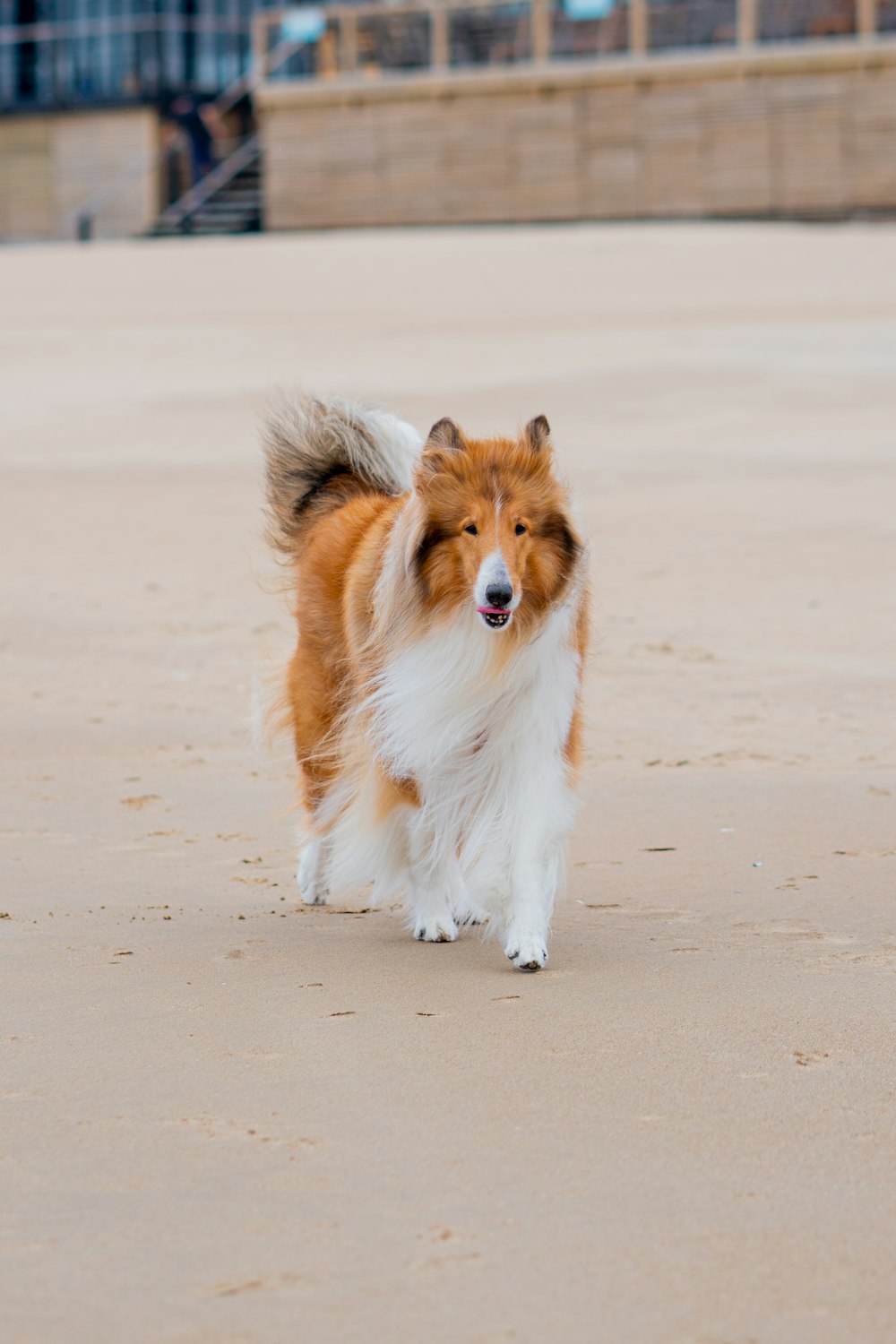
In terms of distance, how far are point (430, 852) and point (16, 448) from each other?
11288mm

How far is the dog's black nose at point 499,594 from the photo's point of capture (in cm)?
489

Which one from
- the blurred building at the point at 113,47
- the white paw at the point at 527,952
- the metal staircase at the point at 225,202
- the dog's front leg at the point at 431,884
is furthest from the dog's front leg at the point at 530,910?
the blurred building at the point at 113,47

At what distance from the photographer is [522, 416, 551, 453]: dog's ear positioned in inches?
205

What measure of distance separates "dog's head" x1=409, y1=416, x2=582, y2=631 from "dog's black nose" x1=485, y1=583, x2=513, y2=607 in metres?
0.03

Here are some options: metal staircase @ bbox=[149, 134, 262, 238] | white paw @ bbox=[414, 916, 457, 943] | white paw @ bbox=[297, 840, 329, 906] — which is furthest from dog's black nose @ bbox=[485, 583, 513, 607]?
metal staircase @ bbox=[149, 134, 262, 238]

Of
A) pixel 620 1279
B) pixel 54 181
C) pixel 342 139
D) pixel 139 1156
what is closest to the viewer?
pixel 620 1279

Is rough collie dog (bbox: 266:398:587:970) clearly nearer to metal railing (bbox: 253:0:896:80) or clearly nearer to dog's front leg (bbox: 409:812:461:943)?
dog's front leg (bbox: 409:812:461:943)

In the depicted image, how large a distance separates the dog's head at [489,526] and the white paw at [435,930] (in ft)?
3.19

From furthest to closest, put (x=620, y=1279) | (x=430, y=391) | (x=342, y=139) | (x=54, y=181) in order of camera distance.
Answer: (x=54, y=181) → (x=342, y=139) → (x=430, y=391) → (x=620, y=1279)

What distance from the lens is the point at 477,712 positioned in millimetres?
5266

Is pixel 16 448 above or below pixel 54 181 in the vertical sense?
below

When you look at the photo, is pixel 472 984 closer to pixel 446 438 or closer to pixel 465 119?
pixel 446 438

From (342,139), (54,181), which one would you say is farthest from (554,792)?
(54,181)

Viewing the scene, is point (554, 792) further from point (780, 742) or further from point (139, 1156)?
point (780, 742)
